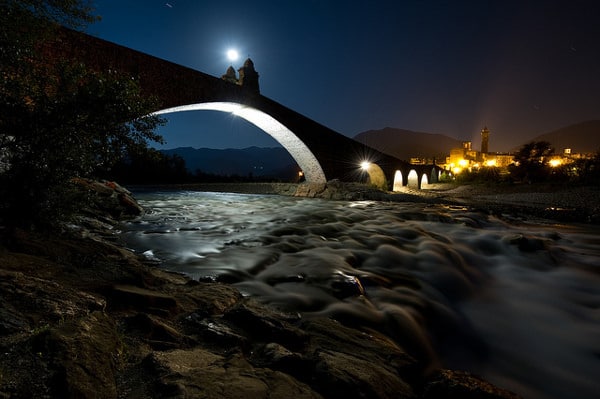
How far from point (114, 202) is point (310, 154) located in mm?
14295

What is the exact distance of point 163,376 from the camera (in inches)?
53.1

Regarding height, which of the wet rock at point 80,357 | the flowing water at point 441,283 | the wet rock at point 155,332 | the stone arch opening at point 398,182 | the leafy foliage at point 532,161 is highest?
the leafy foliage at point 532,161

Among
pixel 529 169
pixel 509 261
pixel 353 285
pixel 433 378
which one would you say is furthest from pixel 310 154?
pixel 529 169

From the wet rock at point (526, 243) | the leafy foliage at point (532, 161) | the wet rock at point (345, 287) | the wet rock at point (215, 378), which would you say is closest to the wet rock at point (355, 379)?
the wet rock at point (215, 378)

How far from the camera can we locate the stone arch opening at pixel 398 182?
33.3m

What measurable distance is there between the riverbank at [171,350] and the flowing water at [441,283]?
0.58 meters

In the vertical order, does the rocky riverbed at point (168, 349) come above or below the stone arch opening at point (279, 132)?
below

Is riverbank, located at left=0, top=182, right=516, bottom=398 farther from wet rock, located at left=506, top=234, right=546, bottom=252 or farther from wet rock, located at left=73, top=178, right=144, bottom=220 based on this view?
wet rock, located at left=73, top=178, right=144, bottom=220

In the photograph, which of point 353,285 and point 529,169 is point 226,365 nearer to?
point 353,285

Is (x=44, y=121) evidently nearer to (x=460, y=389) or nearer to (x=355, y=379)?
(x=355, y=379)

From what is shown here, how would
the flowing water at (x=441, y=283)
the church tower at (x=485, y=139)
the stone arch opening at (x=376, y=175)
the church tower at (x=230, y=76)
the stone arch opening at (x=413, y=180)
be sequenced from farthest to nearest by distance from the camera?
1. the church tower at (x=485, y=139)
2. the stone arch opening at (x=413, y=180)
3. the stone arch opening at (x=376, y=175)
4. the church tower at (x=230, y=76)
5. the flowing water at (x=441, y=283)

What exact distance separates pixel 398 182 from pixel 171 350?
3649cm

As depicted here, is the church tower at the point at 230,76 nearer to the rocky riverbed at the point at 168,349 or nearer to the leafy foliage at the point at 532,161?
the rocky riverbed at the point at 168,349

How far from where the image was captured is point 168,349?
5.74ft
